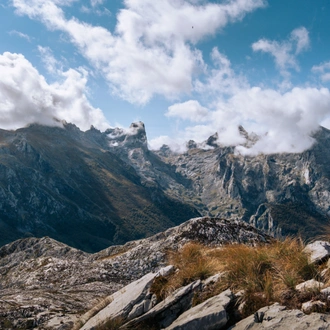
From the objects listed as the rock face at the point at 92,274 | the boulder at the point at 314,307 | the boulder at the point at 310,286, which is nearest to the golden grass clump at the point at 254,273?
the boulder at the point at 310,286

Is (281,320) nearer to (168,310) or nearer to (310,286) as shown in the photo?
(310,286)

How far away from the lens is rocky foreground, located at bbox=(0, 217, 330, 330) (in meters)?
8.90

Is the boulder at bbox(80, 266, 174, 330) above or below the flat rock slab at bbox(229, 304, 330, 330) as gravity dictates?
above

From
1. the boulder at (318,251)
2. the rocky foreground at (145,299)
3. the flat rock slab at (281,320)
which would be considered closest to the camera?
the flat rock slab at (281,320)

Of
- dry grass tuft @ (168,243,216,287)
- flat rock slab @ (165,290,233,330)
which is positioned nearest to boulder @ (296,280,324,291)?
flat rock slab @ (165,290,233,330)

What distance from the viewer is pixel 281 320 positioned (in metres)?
8.29

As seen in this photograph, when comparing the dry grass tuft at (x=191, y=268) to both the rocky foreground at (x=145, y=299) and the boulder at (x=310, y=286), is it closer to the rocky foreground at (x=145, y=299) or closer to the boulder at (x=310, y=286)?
the rocky foreground at (x=145, y=299)

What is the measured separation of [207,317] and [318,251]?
198 inches

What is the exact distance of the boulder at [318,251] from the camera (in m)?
10.7

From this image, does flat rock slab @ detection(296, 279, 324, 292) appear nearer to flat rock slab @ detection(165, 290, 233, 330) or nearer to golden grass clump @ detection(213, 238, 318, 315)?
golden grass clump @ detection(213, 238, 318, 315)

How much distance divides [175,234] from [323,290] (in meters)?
16.4

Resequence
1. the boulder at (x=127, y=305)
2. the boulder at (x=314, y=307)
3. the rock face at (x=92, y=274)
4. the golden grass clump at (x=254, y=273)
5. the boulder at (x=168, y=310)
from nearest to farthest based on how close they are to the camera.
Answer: the boulder at (x=314, y=307) < the golden grass clump at (x=254, y=273) < the boulder at (x=168, y=310) < the boulder at (x=127, y=305) < the rock face at (x=92, y=274)

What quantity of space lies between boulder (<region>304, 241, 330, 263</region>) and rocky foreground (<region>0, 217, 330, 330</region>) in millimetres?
32

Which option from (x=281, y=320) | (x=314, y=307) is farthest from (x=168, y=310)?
(x=314, y=307)
